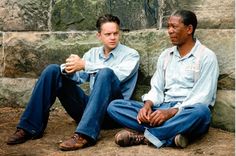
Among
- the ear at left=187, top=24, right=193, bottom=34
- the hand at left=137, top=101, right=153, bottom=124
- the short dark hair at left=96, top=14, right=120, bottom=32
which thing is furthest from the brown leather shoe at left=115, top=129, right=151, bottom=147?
the short dark hair at left=96, top=14, right=120, bottom=32

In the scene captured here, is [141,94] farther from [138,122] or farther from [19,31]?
[19,31]

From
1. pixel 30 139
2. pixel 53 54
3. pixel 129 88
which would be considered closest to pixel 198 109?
pixel 129 88

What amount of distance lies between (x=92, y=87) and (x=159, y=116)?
77cm

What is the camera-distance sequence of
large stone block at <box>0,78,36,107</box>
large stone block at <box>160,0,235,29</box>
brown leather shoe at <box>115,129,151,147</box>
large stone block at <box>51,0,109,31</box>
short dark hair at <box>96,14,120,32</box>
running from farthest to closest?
large stone block at <box>0,78,36,107</box> → large stone block at <box>51,0,109,31</box> → short dark hair at <box>96,14,120,32</box> → large stone block at <box>160,0,235,29</box> → brown leather shoe at <box>115,129,151,147</box>

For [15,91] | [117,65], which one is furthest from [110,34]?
[15,91]

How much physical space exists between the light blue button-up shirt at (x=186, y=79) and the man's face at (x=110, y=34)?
1.49ft

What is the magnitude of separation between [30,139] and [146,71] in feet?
4.14

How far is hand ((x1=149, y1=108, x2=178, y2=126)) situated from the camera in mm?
3791

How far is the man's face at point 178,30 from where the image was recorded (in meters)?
4.04

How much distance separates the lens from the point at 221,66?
13.8 ft

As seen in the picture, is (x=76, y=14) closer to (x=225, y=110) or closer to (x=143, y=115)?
(x=143, y=115)

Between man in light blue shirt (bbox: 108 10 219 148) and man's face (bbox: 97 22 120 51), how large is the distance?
0.45 m

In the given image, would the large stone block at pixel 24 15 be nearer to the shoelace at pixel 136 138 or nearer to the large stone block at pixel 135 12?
the large stone block at pixel 135 12

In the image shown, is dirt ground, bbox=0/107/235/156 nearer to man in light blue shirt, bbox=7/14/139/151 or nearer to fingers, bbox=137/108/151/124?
man in light blue shirt, bbox=7/14/139/151
